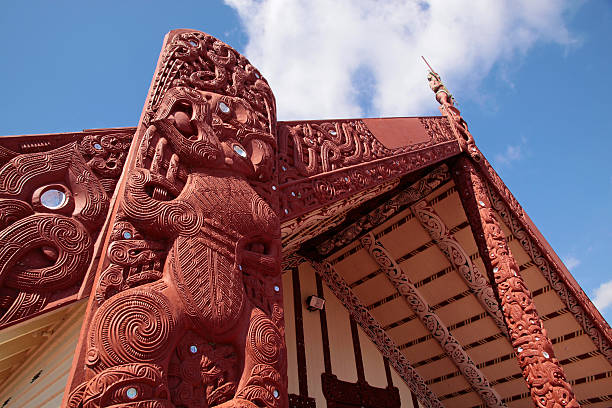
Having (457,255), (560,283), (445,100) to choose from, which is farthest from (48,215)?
(560,283)

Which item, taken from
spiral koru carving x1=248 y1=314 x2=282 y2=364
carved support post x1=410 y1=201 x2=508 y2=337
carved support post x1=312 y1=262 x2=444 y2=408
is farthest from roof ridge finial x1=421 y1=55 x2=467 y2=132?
spiral koru carving x1=248 y1=314 x2=282 y2=364

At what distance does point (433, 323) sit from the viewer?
5.46 metres

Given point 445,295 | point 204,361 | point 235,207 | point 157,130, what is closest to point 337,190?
point 235,207

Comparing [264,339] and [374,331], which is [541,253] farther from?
[264,339]

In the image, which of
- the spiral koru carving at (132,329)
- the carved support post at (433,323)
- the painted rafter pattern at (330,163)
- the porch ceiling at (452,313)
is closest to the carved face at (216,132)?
the painted rafter pattern at (330,163)

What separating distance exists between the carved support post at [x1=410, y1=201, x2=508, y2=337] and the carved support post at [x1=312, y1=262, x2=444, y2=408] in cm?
121

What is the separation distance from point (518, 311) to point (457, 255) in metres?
1.65

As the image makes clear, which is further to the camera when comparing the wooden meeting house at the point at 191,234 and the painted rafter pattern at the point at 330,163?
the painted rafter pattern at the point at 330,163

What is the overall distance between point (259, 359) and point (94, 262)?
0.66 m

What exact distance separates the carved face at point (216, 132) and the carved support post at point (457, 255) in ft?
9.47

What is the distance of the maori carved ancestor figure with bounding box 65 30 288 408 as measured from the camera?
137 centimetres

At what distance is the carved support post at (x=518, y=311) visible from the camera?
303 cm

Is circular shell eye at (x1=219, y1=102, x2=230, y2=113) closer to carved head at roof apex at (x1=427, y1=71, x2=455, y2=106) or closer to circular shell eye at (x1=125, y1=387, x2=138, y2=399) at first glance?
circular shell eye at (x1=125, y1=387, x2=138, y2=399)

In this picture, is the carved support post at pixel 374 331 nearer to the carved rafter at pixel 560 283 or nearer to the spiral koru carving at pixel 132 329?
the carved rafter at pixel 560 283
